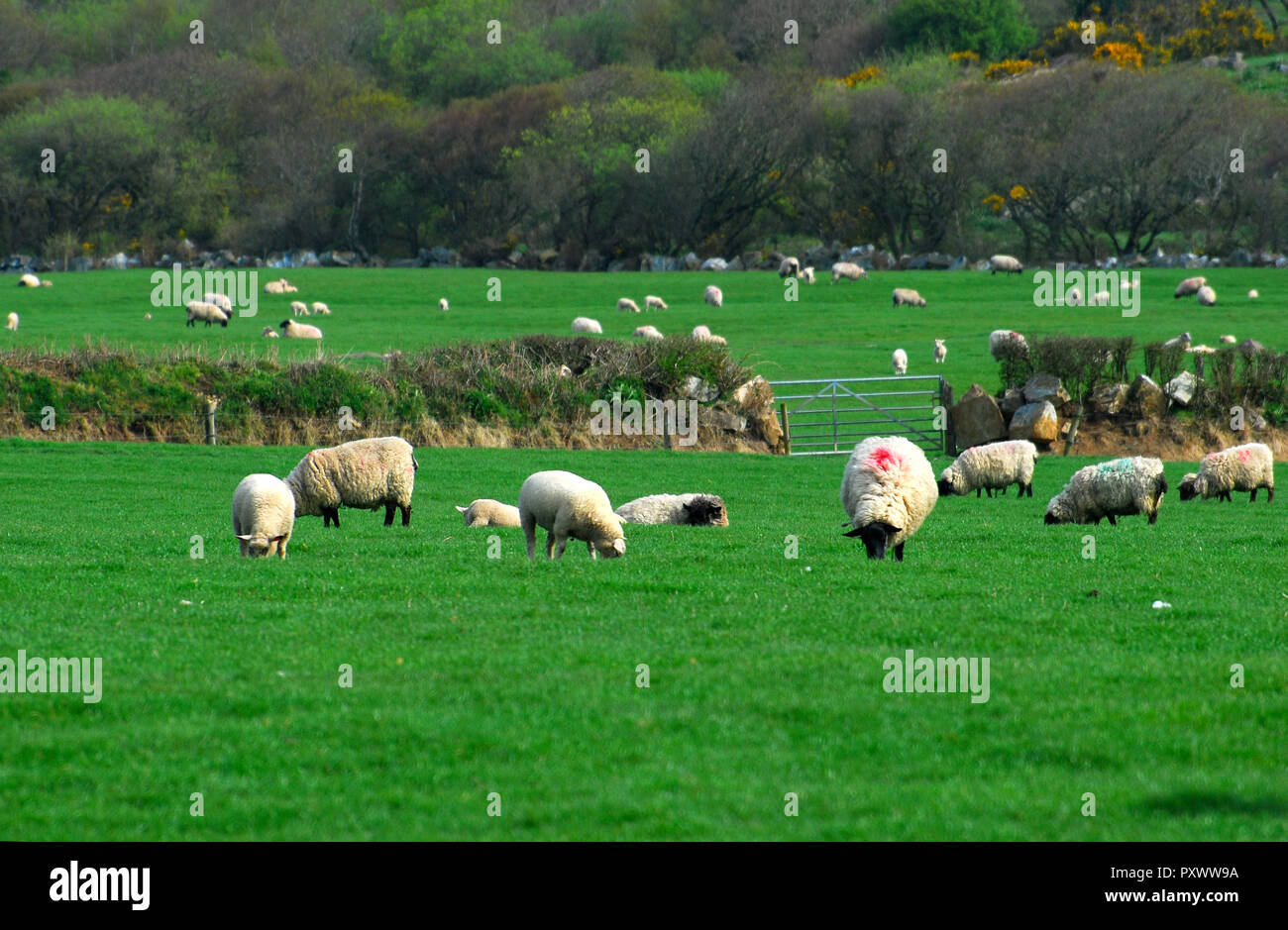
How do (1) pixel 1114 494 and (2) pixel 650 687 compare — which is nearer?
(2) pixel 650 687

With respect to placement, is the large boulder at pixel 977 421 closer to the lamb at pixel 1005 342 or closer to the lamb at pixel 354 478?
the lamb at pixel 1005 342

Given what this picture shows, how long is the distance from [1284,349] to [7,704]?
4335cm

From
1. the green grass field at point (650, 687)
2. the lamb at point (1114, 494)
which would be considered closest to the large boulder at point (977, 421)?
the lamb at point (1114, 494)

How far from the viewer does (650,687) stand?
9.34 metres

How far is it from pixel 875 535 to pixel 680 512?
667cm

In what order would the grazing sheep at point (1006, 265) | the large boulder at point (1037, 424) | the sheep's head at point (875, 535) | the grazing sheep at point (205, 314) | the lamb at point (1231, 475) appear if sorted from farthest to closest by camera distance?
the grazing sheep at point (1006, 265)
the grazing sheep at point (205, 314)
the large boulder at point (1037, 424)
the lamb at point (1231, 475)
the sheep's head at point (875, 535)

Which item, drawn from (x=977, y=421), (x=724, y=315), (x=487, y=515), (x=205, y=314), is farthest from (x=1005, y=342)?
(x=205, y=314)

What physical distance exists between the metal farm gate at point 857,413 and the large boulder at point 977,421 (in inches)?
14.4

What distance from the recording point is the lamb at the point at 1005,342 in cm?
3822

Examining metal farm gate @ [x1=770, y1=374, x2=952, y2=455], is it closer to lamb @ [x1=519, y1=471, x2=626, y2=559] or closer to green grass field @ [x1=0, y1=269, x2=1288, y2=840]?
green grass field @ [x1=0, y1=269, x2=1288, y2=840]

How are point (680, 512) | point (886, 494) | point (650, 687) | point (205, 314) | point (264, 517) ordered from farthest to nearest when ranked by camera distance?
1. point (205, 314)
2. point (680, 512)
3. point (264, 517)
4. point (886, 494)
5. point (650, 687)

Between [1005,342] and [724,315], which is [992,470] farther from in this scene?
[724,315]
